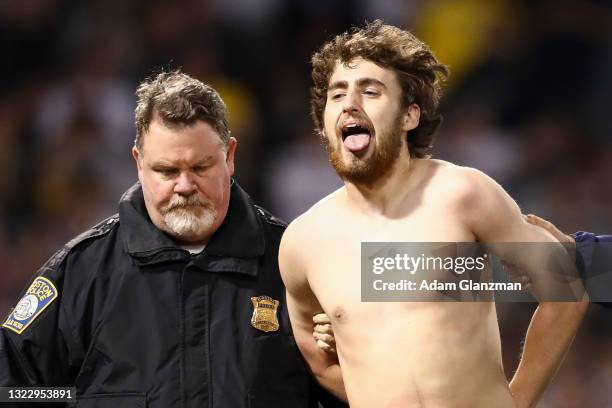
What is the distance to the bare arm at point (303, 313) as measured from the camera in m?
3.28

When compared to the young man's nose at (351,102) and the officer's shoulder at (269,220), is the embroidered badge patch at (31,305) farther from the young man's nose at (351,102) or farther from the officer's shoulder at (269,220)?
the young man's nose at (351,102)

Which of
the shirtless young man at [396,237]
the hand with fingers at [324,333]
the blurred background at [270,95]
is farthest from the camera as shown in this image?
the blurred background at [270,95]

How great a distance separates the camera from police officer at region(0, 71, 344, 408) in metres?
3.26

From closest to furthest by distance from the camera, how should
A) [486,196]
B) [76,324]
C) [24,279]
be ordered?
[486,196], [76,324], [24,279]

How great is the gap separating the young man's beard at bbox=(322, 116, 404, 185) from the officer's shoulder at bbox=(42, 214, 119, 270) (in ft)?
2.44

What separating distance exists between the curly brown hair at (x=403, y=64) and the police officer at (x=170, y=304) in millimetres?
354

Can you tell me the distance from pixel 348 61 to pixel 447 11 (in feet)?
10.7

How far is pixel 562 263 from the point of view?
319 centimetres

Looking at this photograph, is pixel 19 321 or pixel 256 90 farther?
pixel 256 90

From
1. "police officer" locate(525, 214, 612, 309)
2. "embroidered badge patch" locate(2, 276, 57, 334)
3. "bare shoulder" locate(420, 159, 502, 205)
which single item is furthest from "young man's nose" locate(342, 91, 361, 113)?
"embroidered badge patch" locate(2, 276, 57, 334)

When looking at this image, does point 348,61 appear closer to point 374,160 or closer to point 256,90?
point 374,160

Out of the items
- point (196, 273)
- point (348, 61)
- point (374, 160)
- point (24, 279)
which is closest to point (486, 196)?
point (374, 160)

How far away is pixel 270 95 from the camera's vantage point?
251 inches

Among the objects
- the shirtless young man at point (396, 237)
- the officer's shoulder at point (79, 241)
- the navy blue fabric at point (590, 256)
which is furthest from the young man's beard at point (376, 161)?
the officer's shoulder at point (79, 241)
